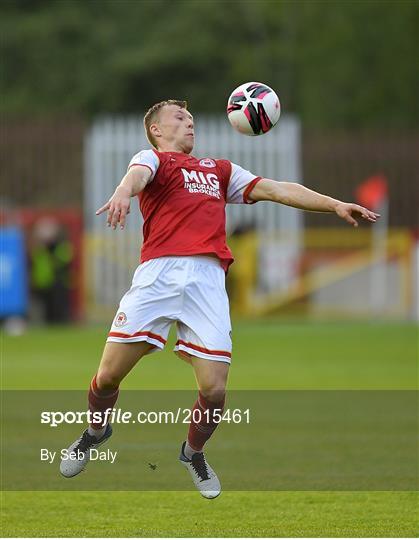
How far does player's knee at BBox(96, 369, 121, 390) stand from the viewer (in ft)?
29.0

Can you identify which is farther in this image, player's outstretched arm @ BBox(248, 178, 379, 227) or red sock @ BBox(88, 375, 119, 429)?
red sock @ BBox(88, 375, 119, 429)

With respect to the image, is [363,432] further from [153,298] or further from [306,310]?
[306,310]

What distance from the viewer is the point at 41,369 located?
60.6 feet

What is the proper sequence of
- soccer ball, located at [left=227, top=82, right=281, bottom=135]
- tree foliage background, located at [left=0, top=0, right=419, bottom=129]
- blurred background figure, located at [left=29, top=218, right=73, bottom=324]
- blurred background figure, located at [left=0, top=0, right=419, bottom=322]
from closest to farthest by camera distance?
soccer ball, located at [left=227, top=82, right=281, bottom=135], blurred background figure, located at [left=29, top=218, right=73, bottom=324], blurred background figure, located at [left=0, top=0, right=419, bottom=322], tree foliage background, located at [left=0, top=0, right=419, bottom=129]

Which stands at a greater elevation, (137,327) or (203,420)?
Result: (137,327)

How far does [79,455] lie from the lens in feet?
30.0

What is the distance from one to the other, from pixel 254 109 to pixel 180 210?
0.86 m

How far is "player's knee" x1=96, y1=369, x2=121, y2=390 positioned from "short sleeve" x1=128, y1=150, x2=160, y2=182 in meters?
1.26

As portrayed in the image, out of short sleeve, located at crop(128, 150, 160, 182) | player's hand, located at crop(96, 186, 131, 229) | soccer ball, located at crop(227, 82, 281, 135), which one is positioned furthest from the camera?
soccer ball, located at crop(227, 82, 281, 135)

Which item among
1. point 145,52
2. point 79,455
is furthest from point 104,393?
point 145,52

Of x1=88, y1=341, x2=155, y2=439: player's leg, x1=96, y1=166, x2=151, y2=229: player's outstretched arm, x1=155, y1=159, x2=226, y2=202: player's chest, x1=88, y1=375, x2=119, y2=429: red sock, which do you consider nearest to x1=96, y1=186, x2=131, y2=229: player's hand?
x1=96, y1=166, x2=151, y2=229: player's outstretched arm
